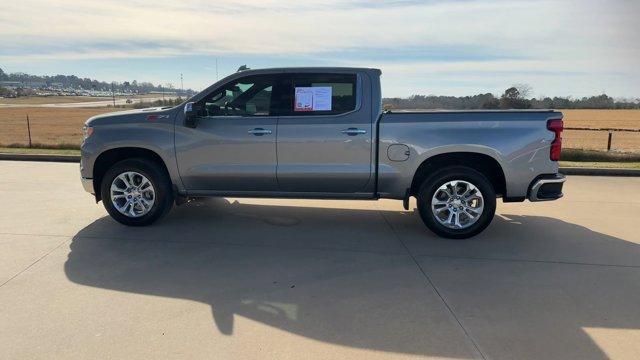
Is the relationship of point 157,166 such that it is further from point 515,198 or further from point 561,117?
point 561,117

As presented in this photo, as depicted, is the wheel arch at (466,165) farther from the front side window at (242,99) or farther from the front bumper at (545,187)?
the front side window at (242,99)

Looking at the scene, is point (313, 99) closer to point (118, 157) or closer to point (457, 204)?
point (457, 204)

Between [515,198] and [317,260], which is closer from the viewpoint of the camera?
[317,260]

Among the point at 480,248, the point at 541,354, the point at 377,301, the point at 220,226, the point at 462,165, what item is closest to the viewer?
the point at 541,354

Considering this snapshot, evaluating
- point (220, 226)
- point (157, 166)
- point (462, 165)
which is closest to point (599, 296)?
point (462, 165)

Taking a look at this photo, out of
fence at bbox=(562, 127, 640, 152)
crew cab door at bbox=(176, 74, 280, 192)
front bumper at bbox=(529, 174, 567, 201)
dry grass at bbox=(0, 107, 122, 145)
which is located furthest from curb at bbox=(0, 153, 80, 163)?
fence at bbox=(562, 127, 640, 152)

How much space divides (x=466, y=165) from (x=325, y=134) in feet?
5.56

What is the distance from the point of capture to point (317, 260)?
4.72 metres

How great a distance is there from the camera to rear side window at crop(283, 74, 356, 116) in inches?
215

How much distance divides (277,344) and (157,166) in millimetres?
3319

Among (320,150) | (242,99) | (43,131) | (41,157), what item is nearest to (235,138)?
(242,99)

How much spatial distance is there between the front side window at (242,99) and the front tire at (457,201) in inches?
81.3

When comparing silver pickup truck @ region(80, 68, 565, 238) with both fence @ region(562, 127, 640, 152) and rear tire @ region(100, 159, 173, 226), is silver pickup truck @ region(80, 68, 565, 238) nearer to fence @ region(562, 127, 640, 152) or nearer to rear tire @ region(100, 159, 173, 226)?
rear tire @ region(100, 159, 173, 226)

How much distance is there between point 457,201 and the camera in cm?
541
